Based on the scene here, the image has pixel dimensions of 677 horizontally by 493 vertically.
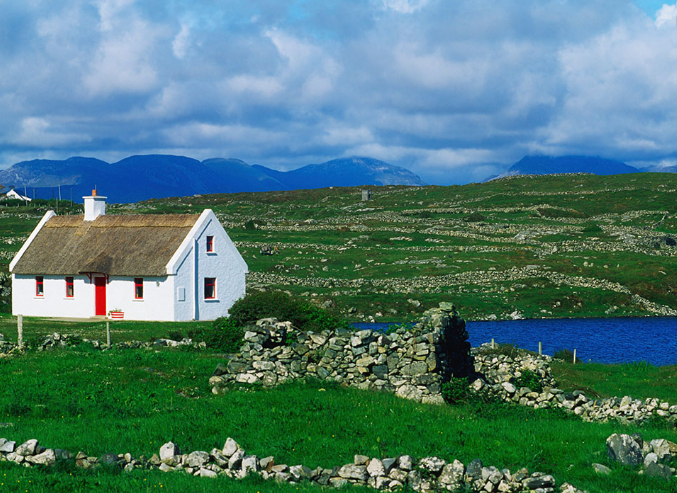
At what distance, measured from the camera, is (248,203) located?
184625 mm

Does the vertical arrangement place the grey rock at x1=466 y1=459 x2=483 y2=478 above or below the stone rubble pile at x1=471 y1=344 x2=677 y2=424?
above

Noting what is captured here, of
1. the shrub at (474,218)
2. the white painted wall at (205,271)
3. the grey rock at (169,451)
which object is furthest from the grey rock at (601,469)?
the shrub at (474,218)

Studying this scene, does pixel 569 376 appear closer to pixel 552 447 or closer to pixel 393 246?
pixel 552 447

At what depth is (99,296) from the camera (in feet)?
186

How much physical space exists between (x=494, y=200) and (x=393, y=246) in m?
67.6

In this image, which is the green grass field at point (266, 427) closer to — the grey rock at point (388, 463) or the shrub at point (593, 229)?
the grey rock at point (388, 463)

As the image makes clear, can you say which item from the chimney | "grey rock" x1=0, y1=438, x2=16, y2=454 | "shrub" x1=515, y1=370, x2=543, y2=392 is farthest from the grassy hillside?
"grey rock" x1=0, y1=438, x2=16, y2=454

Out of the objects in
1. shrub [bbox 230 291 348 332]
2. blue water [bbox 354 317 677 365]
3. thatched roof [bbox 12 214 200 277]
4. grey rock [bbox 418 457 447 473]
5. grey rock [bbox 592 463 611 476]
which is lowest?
blue water [bbox 354 317 677 365]

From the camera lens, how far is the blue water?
168 ft

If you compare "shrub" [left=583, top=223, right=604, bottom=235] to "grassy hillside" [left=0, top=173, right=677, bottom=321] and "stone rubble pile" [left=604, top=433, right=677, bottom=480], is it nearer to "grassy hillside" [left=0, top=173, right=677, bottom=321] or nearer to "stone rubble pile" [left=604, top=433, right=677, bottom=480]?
"grassy hillside" [left=0, top=173, right=677, bottom=321]

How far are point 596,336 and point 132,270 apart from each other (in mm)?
38672

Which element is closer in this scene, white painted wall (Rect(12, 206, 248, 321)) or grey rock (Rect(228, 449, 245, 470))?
grey rock (Rect(228, 449, 245, 470))

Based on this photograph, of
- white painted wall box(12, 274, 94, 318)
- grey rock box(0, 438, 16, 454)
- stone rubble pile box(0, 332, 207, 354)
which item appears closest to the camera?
grey rock box(0, 438, 16, 454)

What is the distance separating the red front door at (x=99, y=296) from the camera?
5672 centimetres
